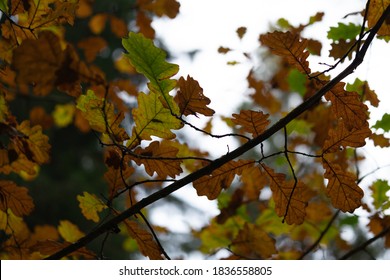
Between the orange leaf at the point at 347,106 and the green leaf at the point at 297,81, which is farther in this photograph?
the green leaf at the point at 297,81

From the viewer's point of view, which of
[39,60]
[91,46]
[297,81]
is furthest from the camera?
[91,46]

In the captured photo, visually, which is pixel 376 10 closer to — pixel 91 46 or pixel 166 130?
pixel 166 130

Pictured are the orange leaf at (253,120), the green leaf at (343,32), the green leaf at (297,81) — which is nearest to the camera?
the orange leaf at (253,120)

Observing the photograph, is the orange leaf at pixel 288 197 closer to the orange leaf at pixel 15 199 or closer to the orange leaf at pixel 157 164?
the orange leaf at pixel 157 164

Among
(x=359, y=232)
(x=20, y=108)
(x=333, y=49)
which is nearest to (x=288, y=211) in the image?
(x=333, y=49)

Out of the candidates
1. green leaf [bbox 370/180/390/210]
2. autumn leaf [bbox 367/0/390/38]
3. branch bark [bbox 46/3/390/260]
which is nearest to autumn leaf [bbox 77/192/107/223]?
branch bark [bbox 46/3/390/260]

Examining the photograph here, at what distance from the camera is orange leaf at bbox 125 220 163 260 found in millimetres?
833

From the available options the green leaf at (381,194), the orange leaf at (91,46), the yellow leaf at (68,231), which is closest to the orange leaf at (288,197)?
the green leaf at (381,194)

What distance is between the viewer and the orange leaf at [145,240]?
83 centimetres

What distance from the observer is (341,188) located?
77cm

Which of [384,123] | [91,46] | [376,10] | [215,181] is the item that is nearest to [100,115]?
[215,181]

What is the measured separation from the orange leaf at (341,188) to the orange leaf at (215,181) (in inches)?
6.5

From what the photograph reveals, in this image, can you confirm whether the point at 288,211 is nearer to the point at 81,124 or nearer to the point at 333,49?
the point at 333,49

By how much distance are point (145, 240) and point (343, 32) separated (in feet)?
2.18
